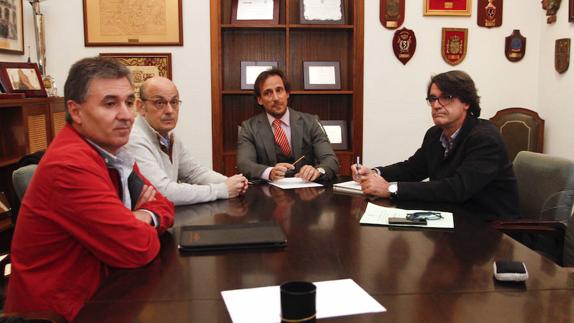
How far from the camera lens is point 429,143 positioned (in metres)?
2.87

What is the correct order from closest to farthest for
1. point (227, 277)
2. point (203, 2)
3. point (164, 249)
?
point (227, 277) → point (164, 249) → point (203, 2)

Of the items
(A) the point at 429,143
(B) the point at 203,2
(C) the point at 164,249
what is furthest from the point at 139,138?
(B) the point at 203,2

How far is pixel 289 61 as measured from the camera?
14.5 feet

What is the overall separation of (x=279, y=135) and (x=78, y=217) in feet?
6.73

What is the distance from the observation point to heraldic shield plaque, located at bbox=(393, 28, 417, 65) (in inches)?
169

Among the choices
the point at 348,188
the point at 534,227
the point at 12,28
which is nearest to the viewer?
the point at 534,227

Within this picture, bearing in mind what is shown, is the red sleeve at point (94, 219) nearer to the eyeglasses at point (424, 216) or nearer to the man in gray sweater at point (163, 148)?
the man in gray sweater at point (163, 148)

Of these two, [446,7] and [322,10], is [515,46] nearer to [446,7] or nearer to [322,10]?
[446,7]

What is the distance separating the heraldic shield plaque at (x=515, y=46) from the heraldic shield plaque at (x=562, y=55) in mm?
321

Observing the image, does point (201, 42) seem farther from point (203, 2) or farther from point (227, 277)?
point (227, 277)

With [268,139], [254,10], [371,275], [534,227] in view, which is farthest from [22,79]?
[534,227]

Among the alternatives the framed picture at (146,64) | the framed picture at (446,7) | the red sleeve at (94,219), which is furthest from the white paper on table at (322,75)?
the red sleeve at (94,219)

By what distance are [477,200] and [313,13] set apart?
233 centimetres

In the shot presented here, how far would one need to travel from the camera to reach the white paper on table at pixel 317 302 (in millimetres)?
1151
